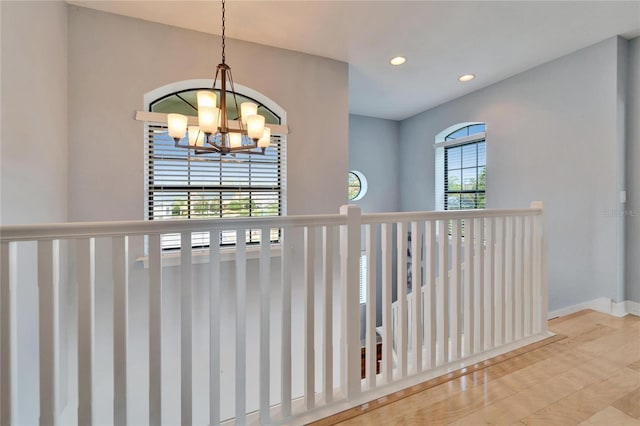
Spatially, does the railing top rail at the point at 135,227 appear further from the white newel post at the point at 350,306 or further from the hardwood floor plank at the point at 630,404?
the hardwood floor plank at the point at 630,404

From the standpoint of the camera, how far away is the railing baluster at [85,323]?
1021 millimetres

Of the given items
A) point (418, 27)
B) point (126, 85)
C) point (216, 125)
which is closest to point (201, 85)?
point (126, 85)

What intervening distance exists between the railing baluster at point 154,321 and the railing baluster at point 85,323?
7.3 inches

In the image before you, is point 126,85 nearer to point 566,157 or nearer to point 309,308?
point 309,308

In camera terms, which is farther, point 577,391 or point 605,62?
point 605,62

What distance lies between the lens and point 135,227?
42.1 inches

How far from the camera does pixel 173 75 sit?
253 centimetres

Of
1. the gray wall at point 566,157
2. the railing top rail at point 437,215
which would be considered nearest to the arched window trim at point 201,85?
the railing top rail at point 437,215

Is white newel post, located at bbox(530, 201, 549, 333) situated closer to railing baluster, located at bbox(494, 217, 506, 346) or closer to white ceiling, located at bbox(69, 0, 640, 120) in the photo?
railing baluster, located at bbox(494, 217, 506, 346)

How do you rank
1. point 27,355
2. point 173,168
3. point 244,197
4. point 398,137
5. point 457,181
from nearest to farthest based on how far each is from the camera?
point 27,355, point 173,168, point 244,197, point 457,181, point 398,137

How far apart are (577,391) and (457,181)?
133 inches

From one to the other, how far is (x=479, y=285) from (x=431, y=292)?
0.43 meters

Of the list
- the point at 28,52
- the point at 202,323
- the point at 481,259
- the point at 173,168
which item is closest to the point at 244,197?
the point at 173,168

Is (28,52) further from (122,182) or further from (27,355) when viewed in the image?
(27,355)
